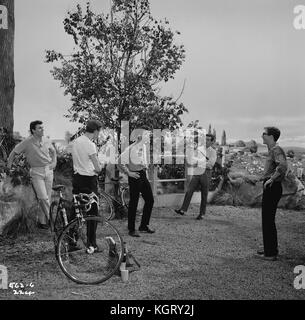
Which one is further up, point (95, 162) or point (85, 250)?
point (95, 162)

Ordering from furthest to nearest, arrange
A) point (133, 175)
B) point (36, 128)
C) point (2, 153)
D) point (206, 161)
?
point (206, 161), point (2, 153), point (133, 175), point (36, 128)

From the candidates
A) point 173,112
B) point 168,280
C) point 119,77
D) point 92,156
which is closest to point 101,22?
point 119,77

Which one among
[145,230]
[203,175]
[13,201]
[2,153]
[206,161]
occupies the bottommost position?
[145,230]

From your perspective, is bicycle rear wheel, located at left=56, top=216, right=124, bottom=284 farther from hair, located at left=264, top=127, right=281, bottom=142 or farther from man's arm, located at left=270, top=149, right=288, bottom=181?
hair, located at left=264, top=127, right=281, bottom=142

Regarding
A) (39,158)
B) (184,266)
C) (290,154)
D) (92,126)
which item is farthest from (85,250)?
(290,154)

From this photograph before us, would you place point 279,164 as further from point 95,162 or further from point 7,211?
point 7,211

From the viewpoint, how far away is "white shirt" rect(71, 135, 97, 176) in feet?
20.0

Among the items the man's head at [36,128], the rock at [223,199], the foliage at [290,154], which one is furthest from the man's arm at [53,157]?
the foliage at [290,154]

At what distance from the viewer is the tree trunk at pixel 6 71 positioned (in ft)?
32.4

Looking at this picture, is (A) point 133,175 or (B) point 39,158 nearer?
(B) point 39,158

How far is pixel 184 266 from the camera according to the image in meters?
6.21

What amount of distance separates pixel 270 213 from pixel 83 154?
8.85 feet

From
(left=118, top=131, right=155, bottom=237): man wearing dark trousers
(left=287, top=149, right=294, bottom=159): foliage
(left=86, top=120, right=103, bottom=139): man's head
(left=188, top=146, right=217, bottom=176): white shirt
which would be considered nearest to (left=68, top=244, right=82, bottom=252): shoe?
(left=86, top=120, right=103, bottom=139): man's head
